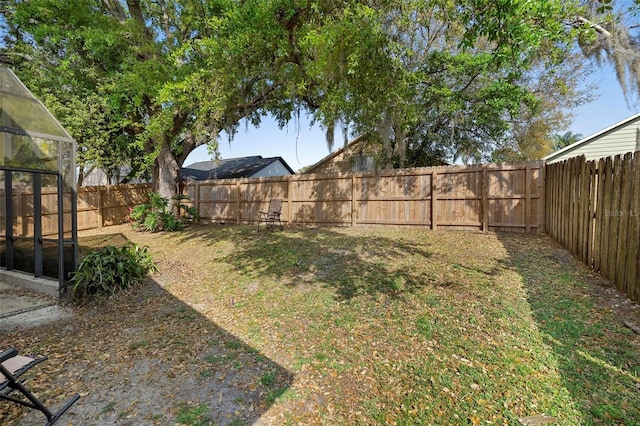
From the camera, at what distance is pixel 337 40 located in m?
4.42

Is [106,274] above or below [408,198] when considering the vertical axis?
below

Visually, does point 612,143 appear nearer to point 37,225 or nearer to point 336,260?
point 336,260

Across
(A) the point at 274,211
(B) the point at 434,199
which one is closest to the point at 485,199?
(B) the point at 434,199

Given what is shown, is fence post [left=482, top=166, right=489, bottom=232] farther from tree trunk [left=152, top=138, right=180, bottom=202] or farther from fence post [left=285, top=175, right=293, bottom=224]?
tree trunk [left=152, top=138, right=180, bottom=202]

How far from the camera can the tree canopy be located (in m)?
4.64

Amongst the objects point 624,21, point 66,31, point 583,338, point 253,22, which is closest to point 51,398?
point 583,338

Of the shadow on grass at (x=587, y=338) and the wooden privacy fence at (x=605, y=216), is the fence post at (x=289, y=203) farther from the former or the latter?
the wooden privacy fence at (x=605, y=216)

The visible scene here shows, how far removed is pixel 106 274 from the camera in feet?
13.9

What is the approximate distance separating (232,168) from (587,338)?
55.1ft

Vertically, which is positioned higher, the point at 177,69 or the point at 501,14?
the point at 177,69

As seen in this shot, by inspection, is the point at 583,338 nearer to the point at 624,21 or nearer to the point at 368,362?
the point at 368,362

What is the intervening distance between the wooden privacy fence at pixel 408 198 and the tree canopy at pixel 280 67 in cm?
98

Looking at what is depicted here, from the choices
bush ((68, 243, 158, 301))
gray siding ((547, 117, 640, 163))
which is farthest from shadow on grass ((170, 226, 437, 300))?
gray siding ((547, 117, 640, 163))

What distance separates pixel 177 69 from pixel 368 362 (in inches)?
322
